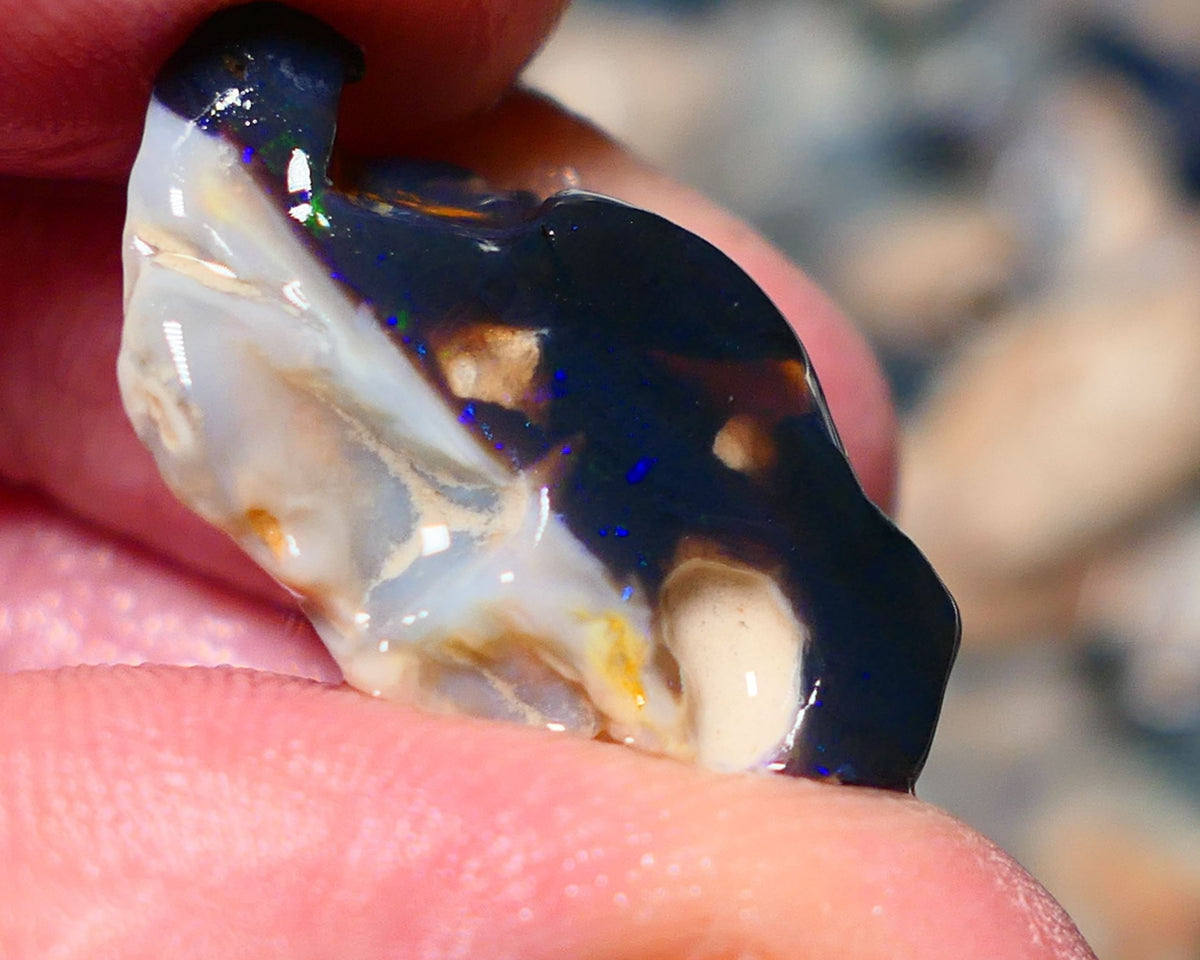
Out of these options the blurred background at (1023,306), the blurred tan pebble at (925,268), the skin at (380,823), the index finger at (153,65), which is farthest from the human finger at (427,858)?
the blurred tan pebble at (925,268)

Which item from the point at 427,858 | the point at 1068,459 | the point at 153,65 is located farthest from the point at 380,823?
the point at 1068,459

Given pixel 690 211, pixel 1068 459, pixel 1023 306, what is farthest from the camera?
pixel 1023 306

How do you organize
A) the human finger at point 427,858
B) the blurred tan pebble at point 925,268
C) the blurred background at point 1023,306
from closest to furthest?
the human finger at point 427,858 < the blurred background at point 1023,306 < the blurred tan pebble at point 925,268

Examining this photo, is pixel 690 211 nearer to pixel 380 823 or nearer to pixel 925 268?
pixel 380 823

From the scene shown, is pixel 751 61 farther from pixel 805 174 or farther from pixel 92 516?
pixel 92 516

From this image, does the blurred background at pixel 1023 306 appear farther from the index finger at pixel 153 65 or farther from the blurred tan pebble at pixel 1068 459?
the index finger at pixel 153 65

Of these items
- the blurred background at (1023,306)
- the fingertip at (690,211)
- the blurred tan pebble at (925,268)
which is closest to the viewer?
the fingertip at (690,211)
